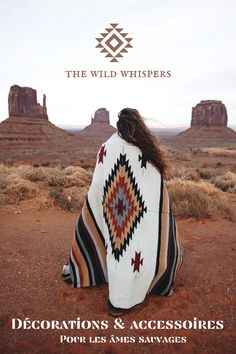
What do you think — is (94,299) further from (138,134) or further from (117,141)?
(138,134)

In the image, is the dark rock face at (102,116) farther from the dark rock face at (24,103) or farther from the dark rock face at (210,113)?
the dark rock face at (24,103)

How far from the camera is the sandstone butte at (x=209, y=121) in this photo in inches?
3623

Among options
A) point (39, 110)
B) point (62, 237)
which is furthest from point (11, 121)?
point (62, 237)

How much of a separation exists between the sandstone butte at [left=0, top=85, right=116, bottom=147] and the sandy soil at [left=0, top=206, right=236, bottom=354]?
2147 inches

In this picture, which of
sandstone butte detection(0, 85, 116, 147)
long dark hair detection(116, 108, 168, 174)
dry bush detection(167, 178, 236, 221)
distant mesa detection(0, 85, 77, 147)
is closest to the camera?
long dark hair detection(116, 108, 168, 174)

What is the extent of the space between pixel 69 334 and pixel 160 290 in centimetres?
102

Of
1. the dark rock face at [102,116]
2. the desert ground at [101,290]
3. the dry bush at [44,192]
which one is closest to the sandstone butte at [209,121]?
the dark rock face at [102,116]

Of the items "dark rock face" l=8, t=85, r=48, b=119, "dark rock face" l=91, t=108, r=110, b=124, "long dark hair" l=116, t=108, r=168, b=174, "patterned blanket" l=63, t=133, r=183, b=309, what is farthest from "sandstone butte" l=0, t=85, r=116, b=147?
"long dark hair" l=116, t=108, r=168, b=174

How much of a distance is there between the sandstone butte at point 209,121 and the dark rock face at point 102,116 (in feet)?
119

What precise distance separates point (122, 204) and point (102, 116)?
12434 centimetres

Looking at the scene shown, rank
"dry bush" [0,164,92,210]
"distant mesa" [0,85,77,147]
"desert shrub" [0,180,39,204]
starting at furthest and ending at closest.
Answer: "distant mesa" [0,85,77,147] → "desert shrub" [0,180,39,204] → "dry bush" [0,164,92,210]

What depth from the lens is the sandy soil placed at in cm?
268

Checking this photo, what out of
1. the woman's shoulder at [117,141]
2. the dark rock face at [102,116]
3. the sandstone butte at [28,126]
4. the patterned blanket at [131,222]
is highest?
the dark rock face at [102,116]

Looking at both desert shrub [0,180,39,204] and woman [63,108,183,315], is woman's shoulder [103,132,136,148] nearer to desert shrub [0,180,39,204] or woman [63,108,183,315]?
woman [63,108,183,315]
